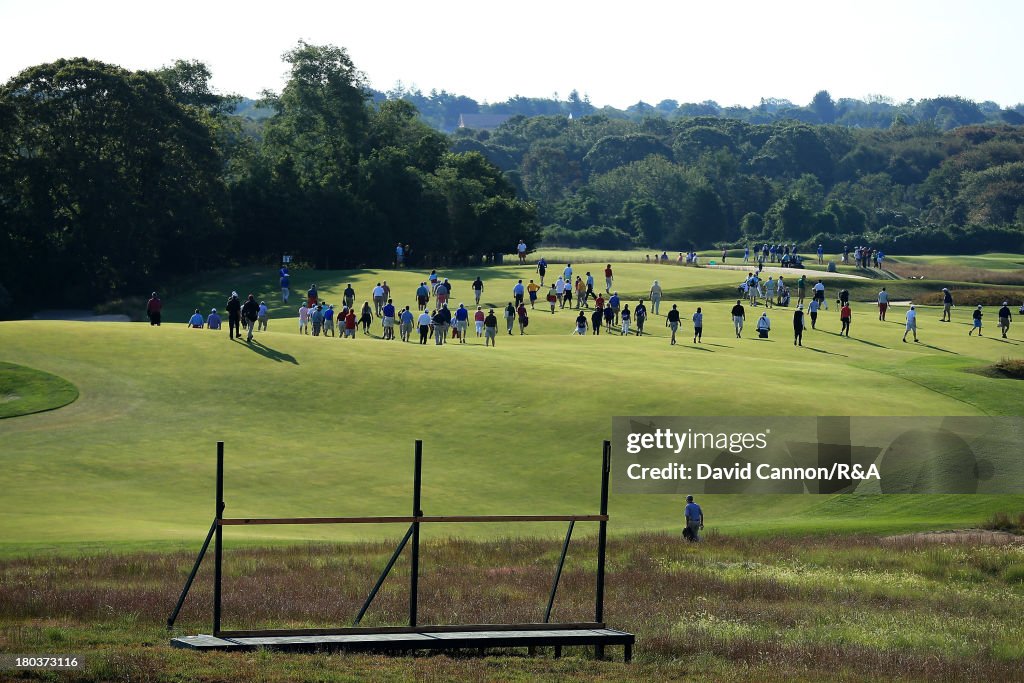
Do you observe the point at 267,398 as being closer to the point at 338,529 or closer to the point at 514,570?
the point at 338,529

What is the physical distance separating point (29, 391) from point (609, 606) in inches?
1004

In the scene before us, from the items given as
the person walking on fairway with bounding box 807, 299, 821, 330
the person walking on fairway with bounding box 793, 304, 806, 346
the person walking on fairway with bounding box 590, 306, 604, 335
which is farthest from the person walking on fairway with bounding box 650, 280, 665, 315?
the person walking on fairway with bounding box 793, 304, 806, 346

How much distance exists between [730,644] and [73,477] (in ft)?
69.8

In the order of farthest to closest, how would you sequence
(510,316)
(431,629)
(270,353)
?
1. (510,316)
2. (270,353)
3. (431,629)

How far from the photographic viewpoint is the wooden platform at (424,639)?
15648mm

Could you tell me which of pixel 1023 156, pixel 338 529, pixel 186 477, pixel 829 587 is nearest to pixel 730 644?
pixel 829 587

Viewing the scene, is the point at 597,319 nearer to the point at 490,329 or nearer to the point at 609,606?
the point at 490,329

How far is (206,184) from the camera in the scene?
290 ft

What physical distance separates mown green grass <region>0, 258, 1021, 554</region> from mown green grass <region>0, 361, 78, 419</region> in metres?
0.71

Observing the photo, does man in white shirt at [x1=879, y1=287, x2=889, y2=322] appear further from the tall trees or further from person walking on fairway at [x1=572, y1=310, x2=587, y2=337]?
the tall trees

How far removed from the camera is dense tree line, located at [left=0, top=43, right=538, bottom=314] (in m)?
82.1

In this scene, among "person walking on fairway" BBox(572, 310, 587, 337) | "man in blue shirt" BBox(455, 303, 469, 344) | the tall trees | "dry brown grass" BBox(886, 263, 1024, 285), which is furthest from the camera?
"dry brown grass" BBox(886, 263, 1024, 285)

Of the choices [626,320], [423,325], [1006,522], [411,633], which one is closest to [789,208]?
[626,320]

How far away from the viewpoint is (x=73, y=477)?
→ 3316 cm
